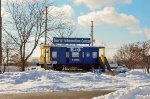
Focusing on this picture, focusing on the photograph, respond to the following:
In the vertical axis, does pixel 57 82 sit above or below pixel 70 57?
below

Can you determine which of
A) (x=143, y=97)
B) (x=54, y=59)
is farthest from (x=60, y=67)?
(x=143, y=97)

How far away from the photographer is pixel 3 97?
622 inches

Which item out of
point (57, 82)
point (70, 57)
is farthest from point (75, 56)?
point (57, 82)

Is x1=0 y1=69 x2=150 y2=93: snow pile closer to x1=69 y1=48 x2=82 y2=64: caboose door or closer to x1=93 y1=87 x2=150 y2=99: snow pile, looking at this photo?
x1=93 y1=87 x2=150 y2=99: snow pile

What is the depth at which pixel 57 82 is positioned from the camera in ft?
70.3

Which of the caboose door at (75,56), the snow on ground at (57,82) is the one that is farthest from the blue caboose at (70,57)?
the snow on ground at (57,82)

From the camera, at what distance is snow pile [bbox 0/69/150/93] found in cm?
1952

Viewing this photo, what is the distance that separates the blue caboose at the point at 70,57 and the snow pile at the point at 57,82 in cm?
1225

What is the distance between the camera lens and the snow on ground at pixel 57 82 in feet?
64.0

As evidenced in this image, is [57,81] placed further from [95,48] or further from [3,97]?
[95,48]

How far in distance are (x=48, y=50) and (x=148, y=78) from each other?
1399 cm

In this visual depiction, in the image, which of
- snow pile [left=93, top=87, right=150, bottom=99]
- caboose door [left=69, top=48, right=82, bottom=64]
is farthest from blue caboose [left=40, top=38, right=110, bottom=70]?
snow pile [left=93, top=87, right=150, bottom=99]

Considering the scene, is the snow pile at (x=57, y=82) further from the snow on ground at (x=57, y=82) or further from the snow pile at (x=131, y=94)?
the snow pile at (x=131, y=94)

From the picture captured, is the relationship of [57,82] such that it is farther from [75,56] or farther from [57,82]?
[75,56]
